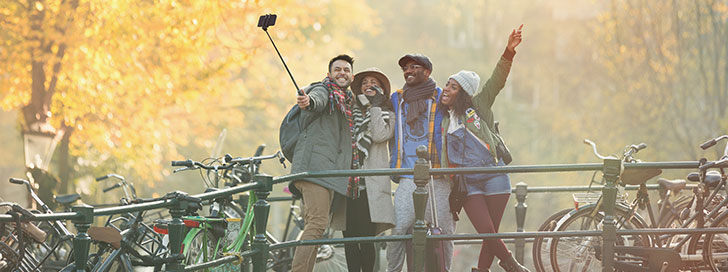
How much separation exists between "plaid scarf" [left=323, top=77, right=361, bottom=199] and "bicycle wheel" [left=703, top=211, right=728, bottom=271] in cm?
251

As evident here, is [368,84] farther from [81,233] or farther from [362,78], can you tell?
[81,233]

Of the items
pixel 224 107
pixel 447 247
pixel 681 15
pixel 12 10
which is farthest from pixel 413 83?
pixel 224 107

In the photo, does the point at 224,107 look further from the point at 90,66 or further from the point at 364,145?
the point at 364,145

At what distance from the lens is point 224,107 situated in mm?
24375

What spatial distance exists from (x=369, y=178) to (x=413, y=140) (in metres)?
0.42

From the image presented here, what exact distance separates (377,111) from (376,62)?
3093cm

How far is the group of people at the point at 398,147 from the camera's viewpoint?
22.5ft

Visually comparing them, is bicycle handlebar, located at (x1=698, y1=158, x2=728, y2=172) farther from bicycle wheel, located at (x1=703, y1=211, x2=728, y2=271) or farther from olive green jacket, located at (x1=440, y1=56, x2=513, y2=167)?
olive green jacket, located at (x1=440, y1=56, x2=513, y2=167)

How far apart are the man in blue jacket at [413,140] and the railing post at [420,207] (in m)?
0.44

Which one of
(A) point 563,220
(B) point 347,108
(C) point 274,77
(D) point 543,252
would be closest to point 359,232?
(B) point 347,108

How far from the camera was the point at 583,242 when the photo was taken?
7594 millimetres

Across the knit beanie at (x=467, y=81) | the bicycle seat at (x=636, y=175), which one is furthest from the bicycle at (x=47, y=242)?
the bicycle seat at (x=636, y=175)

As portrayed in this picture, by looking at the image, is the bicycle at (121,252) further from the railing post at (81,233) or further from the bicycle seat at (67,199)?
the bicycle seat at (67,199)

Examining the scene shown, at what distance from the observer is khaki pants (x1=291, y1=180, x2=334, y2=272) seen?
6.76m
